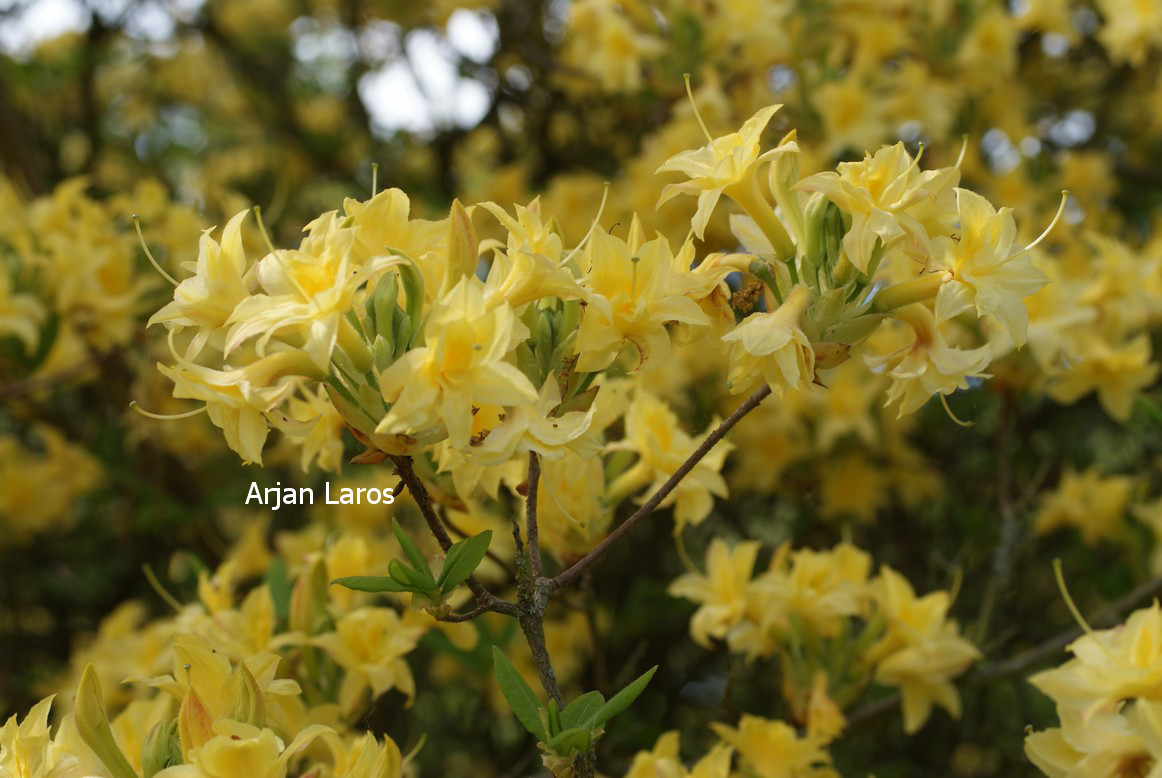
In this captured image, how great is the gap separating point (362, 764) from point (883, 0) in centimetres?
270

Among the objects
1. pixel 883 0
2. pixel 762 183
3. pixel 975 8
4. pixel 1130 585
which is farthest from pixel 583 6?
pixel 1130 585

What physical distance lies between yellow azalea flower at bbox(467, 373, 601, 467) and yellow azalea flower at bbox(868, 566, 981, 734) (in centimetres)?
89

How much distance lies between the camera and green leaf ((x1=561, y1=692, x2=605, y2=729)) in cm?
121

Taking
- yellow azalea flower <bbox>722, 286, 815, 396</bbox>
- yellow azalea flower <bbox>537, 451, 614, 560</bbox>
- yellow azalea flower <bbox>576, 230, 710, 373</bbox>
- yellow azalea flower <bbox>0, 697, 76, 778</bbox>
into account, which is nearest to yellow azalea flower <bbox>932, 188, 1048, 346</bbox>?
yellow azalea flower <bbox>722, 286, 815, 396</bbox>

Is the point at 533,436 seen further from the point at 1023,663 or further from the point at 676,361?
the point at 676,361

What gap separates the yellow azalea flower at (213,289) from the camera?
127cm

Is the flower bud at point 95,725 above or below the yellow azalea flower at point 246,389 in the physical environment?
below

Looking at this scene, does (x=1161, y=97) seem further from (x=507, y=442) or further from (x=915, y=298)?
(x=507, y=442)

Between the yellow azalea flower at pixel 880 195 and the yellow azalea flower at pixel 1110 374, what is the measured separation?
123cm

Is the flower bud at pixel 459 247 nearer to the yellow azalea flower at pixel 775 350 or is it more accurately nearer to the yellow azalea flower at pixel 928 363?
the yellow azalea flower at pixel 775 350

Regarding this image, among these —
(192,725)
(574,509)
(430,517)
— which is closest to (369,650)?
(574,509)

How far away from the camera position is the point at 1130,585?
8.05 ft

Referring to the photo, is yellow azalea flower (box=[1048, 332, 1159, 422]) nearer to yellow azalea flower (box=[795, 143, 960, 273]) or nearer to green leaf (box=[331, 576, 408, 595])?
yellow azalea flower (box=[795, 143, 960, 273])

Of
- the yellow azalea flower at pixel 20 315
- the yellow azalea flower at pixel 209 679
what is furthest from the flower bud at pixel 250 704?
the yellow azalea flower at pixel 20 315
